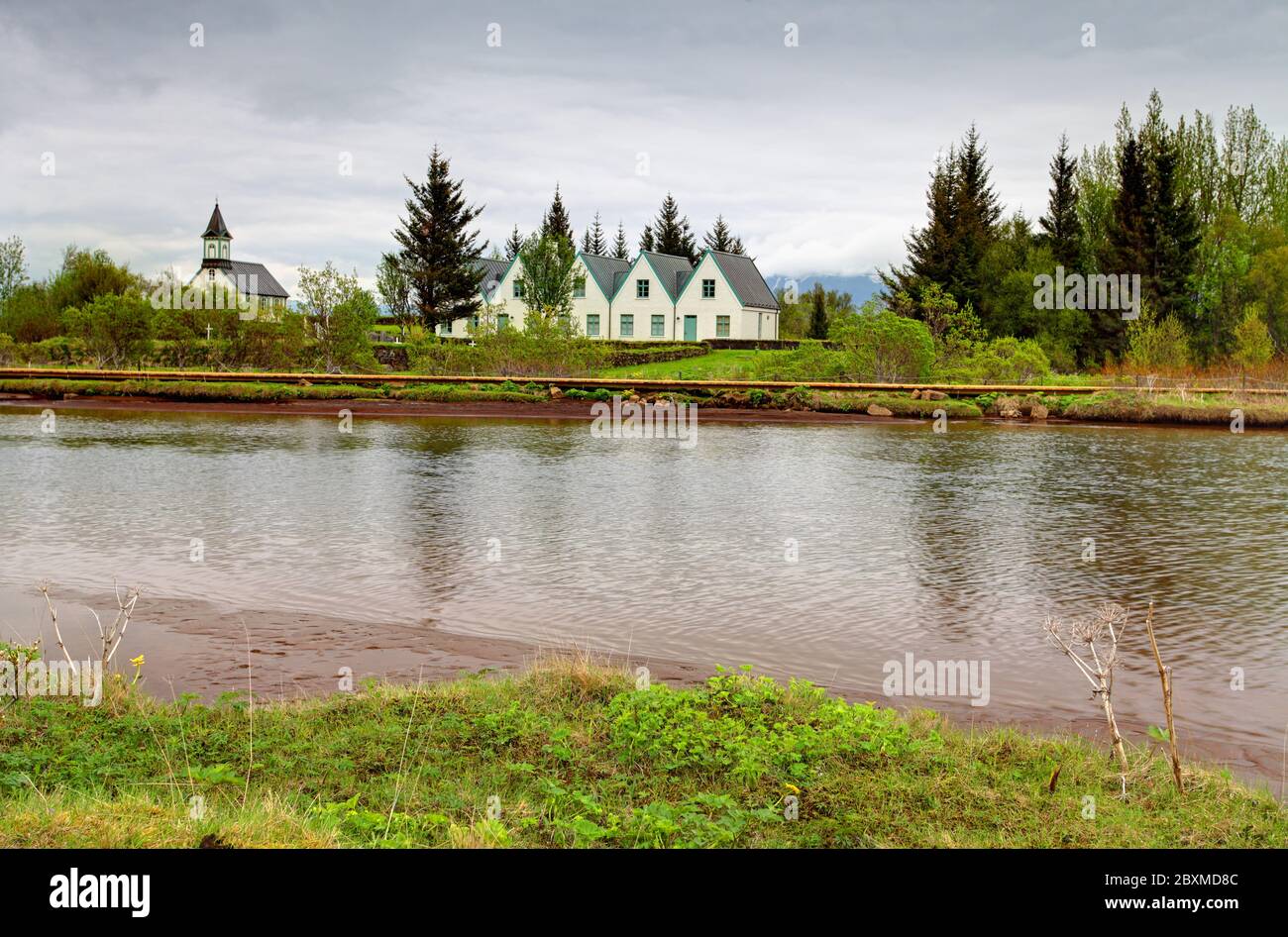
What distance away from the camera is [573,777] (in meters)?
6.49

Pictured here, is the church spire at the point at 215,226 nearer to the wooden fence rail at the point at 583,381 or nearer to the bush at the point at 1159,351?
the wooden fence rail at the point at 583,381

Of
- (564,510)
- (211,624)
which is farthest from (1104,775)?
(564,510)

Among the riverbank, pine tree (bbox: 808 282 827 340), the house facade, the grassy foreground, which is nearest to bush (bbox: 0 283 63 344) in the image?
the riverbank

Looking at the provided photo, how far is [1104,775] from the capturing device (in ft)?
21.2

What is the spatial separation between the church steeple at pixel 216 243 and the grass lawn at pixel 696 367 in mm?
74348

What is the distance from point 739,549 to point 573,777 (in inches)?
333

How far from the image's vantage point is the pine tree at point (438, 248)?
71.6 m

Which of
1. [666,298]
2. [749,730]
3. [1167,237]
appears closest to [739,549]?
[749,730]

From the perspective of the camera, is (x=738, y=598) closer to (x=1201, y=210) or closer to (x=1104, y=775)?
(x=1104, y=775)

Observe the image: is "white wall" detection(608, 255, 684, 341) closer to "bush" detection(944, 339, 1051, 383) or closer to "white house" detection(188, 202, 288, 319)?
"bush" detection(944, 339, 1051, 383)

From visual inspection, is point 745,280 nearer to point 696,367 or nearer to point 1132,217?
point 696,367

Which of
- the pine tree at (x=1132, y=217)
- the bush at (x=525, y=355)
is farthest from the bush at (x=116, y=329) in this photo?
the pine tree at (x=1132, y=217)

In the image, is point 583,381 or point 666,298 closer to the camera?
point 583,381
